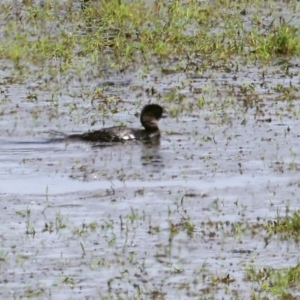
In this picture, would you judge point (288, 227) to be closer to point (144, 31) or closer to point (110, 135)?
point (110, 135)

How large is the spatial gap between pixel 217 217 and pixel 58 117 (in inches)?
181

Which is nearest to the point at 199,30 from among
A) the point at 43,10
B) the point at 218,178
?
the point at 43,10

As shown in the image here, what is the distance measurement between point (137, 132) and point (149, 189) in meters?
2.48

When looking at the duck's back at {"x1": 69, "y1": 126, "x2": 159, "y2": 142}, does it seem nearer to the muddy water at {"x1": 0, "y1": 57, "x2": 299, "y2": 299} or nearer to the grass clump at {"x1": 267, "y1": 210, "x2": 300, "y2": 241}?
the muddy water at {"x1": 0, "y1": 57, "x2": 299, "y2": 299}

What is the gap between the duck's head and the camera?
13.9 metres

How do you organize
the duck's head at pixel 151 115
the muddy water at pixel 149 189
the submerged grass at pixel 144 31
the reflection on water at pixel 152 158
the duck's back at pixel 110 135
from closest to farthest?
the muddy water at pixel 149 189 → the reflection on water at pixel 152 158 → the duck's back at pixel 110 135 → the duck's head at pixel 151 115 → the submerged grass at pixel 144 31

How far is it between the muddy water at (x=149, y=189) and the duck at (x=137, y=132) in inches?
4.2

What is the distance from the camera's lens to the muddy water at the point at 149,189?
8883 millimetres

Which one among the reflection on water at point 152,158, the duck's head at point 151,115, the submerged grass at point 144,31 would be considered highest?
the submerged grass at point 144,31

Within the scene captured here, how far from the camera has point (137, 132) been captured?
45.4 feet

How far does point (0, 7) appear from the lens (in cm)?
2070

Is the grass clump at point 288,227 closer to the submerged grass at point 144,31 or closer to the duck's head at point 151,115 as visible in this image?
the duck's head at point 151,115

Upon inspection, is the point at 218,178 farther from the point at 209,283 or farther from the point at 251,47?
the point at 251,47

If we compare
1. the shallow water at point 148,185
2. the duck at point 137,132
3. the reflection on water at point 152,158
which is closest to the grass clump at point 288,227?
the shallow water at point 148,185
